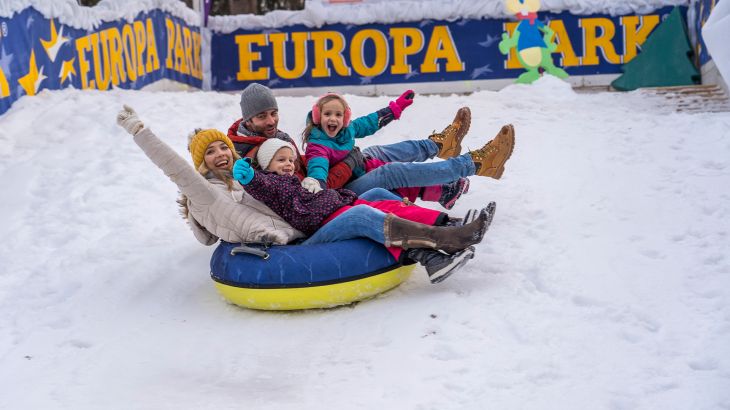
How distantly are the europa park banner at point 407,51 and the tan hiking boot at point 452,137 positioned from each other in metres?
5.15

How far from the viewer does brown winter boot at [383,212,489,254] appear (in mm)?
3725

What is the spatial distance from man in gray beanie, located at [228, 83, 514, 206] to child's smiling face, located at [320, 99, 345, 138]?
0.20 m

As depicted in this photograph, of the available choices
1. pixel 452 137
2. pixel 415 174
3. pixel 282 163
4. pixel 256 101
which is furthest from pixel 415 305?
pixel 452 137

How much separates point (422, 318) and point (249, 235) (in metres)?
0.96

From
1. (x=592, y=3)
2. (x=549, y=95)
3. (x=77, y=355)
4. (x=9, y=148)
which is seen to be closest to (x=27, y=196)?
(x=9, y=148)

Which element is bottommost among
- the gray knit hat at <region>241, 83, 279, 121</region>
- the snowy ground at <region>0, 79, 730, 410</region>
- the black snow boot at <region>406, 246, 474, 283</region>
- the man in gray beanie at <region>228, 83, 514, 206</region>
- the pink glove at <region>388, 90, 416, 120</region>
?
the snowy ground at <region>0, 79, 730, 410</region>

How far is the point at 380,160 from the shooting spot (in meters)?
4.93

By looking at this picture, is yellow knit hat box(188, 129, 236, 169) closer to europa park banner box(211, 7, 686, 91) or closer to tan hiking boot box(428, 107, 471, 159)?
tan hiking boot box(428, 107, 471, 159)

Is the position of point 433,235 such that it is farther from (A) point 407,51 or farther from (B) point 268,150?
(A) point 407,51

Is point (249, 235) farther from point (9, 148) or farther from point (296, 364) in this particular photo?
point (9, 148)

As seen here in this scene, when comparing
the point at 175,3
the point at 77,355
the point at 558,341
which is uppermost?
the point at 175,3

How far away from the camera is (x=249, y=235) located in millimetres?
3893

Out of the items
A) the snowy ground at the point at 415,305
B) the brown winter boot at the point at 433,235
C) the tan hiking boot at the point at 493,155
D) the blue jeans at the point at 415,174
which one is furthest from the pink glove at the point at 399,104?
the brown winter boot at the point at 433,235

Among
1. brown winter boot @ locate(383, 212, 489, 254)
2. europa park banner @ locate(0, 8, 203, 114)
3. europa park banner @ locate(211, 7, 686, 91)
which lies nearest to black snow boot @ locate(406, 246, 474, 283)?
brown winter boot @ locate(383, 212, 489, 254)
